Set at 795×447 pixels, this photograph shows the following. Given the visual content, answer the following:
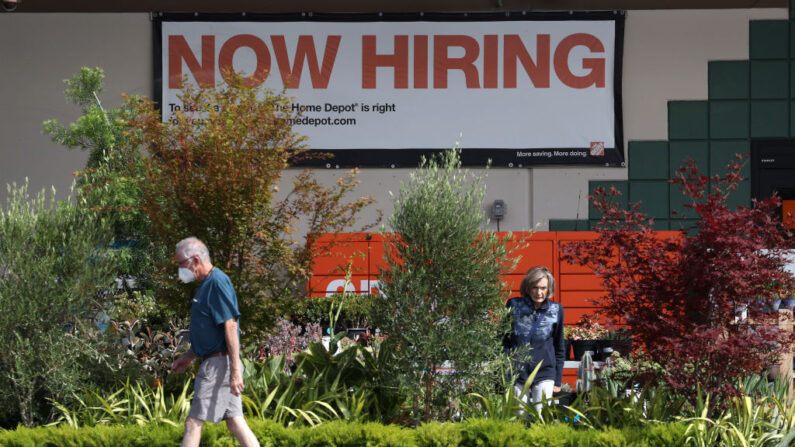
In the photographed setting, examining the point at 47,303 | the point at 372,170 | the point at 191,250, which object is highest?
the point at 372,170

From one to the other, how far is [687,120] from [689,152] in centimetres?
53

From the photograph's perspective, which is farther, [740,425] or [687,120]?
[687,120]

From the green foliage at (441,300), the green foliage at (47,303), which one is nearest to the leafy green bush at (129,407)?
the green foliage at (47,303)

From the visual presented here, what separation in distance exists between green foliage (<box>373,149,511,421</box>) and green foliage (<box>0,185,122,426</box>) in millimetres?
2225

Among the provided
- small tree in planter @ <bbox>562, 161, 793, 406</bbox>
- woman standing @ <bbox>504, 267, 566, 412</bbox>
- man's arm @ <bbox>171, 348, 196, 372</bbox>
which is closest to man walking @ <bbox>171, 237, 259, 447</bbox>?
man's arm @ <bbox>171, 348, 196, 372</bbox>

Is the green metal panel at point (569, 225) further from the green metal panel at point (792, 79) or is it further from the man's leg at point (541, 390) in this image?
the man's leg at point (541, 390)

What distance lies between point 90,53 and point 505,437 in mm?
11298

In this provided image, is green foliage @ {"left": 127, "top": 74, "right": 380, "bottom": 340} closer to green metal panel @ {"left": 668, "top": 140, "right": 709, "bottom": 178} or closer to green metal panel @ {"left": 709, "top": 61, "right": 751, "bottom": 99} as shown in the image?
green metal panel @ {"left": 668, "top": 140, "right": 709, "bottom": 178}

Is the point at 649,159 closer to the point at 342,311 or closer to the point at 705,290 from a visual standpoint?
the point at 342,311

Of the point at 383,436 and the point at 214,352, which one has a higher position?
the point at 214,352

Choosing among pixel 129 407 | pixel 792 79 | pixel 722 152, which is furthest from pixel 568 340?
pixel 792 79

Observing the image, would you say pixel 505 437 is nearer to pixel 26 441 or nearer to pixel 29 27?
pixel 26 441

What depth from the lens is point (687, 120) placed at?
13875 millimetres

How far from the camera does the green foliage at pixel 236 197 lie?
248 inches
